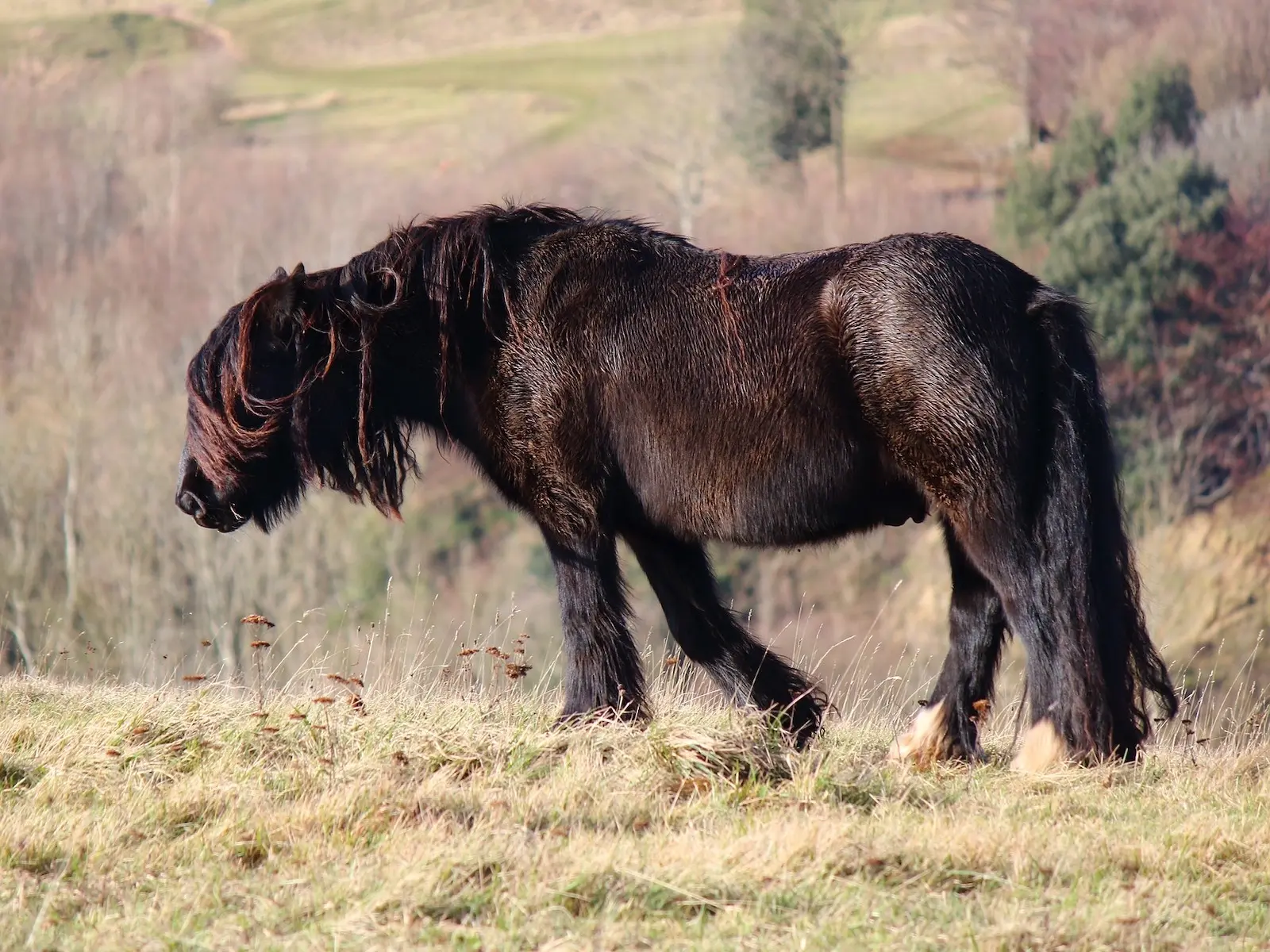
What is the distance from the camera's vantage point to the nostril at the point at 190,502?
6.49m

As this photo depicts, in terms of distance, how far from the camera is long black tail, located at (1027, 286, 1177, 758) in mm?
5574

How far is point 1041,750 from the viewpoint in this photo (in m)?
5.65

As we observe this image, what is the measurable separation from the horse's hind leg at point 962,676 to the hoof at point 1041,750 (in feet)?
1.02

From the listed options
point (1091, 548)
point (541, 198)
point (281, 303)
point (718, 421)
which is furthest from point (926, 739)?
point (541, 198)

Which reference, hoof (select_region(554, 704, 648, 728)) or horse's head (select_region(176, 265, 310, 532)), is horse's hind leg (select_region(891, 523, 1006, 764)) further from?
horse's head (select_region(176, 265, 310, 532))

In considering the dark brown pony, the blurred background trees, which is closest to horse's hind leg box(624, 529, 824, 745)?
the dark brown pony

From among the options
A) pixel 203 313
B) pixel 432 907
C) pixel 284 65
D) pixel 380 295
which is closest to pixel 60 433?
pixel 203 313

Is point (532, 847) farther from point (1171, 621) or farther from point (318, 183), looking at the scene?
point (318, 183)

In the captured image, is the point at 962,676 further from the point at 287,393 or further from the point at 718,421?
the point at 287,393

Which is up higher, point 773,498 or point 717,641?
point 773,498

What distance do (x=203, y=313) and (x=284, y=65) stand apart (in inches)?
1459

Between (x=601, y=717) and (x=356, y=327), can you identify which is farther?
(x=356, y=327)

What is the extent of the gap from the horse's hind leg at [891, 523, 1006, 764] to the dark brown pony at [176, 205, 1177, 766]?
0.01 m

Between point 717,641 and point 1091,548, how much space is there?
60.8 inches
